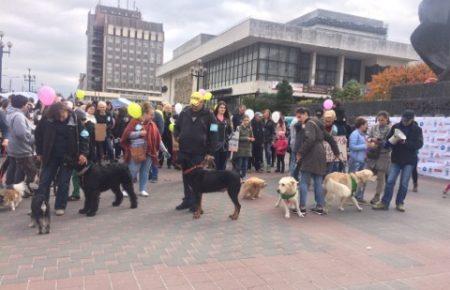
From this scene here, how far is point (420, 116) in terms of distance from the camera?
545 inches

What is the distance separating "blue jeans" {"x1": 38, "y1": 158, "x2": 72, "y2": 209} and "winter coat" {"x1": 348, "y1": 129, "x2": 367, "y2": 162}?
5.56 meters

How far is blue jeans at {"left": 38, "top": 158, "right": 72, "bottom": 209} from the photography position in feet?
20.8

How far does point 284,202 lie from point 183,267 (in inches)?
117

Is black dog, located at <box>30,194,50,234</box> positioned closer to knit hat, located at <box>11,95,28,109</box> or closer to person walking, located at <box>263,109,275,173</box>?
knit hat, located at <box>11,95,28,109</box>

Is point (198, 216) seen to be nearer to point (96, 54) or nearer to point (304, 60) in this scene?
point (304, 60)

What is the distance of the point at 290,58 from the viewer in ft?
174

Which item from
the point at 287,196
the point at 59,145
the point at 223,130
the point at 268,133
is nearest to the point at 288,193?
the point at 287,196

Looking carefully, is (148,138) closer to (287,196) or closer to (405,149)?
(287,196)

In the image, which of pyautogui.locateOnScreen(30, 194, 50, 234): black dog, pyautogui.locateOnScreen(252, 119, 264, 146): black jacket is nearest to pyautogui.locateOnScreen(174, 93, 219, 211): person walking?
pyautogui.locateOnScreen(30, 194, 50, 234): black dog

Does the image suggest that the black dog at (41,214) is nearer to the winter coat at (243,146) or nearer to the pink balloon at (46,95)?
the pink balloon at (46,95)

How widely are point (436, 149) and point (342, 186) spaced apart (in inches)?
269

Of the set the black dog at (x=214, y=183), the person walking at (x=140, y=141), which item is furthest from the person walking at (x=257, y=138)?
the black dog at (x=214, y=183)

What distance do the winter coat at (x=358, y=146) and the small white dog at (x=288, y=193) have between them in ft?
7.50

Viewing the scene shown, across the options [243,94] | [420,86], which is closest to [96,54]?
[243,94]
